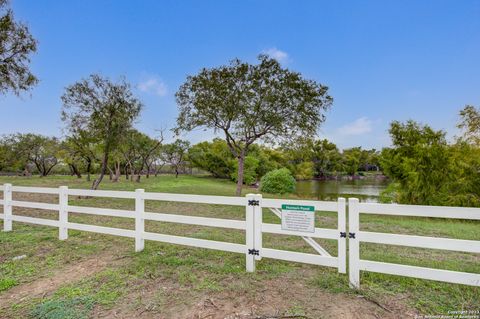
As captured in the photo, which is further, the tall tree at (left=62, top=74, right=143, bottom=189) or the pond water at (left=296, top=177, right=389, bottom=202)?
the pond water at (left=296, top=177, right=389, bottom=202)

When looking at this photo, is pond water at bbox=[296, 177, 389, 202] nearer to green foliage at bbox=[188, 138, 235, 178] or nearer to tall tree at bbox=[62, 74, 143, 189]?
green foliage at bbox=[188, 138, 235, 178]

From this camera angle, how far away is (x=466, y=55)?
435 inches

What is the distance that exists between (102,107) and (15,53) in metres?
3.57

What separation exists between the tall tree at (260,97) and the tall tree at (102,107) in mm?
3898

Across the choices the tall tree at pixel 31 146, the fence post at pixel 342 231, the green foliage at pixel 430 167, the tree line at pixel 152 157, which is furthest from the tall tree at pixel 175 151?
the fence post at pixel 342 231

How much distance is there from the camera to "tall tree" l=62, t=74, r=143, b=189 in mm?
11758

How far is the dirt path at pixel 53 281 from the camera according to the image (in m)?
3.09

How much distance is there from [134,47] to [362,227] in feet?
44.3

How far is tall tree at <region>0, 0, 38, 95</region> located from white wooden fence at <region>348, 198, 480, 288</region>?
11517 millimetres

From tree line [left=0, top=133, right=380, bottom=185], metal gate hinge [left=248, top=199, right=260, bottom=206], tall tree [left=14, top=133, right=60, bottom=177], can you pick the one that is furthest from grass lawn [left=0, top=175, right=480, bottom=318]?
tall tree [left=14, top=133, right=60, bottom=177]

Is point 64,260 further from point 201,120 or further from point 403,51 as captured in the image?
point 403,51

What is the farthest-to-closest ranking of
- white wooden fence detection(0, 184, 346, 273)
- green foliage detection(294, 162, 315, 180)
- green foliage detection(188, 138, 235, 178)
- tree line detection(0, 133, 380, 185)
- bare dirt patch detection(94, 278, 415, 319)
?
green foliage detection(294, 162, 315, 180) → green foliage detection(188, 138, 235, 178) → tree line detection(0, 133, 380, 185) → white wooden fence detection(0, 184, 346, 273) → bare dirt patch detection(94, 278, 415, 319)

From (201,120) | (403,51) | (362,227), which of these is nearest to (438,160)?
(403,51)

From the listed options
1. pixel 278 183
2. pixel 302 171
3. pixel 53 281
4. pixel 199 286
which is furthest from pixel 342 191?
pixel 53 281
